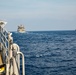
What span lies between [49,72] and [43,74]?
2.17 metres


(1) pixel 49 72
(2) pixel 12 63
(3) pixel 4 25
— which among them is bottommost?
(1) pixel 49 72

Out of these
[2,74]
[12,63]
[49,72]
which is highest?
[12,63]

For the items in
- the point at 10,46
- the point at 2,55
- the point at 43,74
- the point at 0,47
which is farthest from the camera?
the point at 43,74

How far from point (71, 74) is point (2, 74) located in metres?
24.0

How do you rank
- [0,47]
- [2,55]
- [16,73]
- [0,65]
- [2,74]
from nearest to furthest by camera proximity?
[16,73] → [2,74] → [0,65] → [2,55] → [0,47]

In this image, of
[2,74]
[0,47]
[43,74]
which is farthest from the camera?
[43,74]

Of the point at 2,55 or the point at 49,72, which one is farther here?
the point at 49,72

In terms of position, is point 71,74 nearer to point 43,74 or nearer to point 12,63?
point 43,74

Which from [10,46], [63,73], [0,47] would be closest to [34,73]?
[63,73]

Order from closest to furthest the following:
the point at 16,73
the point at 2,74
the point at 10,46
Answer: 1. the point at 16,73
2. the point at 10,46
3. the point at 2,74

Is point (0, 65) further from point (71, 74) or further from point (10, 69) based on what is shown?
point (71, 74)

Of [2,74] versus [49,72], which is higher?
[2,74]

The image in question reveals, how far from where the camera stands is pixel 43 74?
34.3 meters

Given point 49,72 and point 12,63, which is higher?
point 12,63
